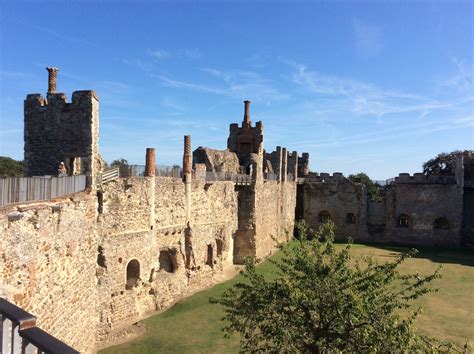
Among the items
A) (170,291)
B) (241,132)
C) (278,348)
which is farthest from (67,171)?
(241,132)

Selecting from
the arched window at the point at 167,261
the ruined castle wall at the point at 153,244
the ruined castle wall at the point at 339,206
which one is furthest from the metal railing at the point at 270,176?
the arched window at the point at 167,261

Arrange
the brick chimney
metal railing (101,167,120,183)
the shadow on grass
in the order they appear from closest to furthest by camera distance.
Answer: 1. metal railing (101,167,120,183)
2. the shadow on grass
3. the brick chimney

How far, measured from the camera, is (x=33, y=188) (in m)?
9.40

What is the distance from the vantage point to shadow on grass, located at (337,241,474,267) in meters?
29.2

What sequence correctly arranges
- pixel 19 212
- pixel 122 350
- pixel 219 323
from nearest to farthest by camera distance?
pixel 19 212, pixel 122 350, pixel 219 323

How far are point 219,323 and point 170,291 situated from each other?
390 centimetres

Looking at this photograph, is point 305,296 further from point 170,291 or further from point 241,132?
point 241,132

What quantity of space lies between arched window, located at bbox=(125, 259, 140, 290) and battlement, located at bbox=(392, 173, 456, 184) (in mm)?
28147

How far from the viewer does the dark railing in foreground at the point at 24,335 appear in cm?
254

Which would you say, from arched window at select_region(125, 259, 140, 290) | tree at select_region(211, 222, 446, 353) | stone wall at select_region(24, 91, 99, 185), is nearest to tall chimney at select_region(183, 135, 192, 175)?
arched window at select_region(125, 259, 140, 290)

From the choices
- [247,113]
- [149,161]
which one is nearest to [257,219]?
[247,113]

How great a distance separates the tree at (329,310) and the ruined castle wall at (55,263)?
172 inches

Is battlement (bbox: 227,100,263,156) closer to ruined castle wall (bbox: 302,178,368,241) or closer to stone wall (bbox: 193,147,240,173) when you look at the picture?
stone wall (bbox: 193,147,240,173)

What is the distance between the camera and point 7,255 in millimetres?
7250
